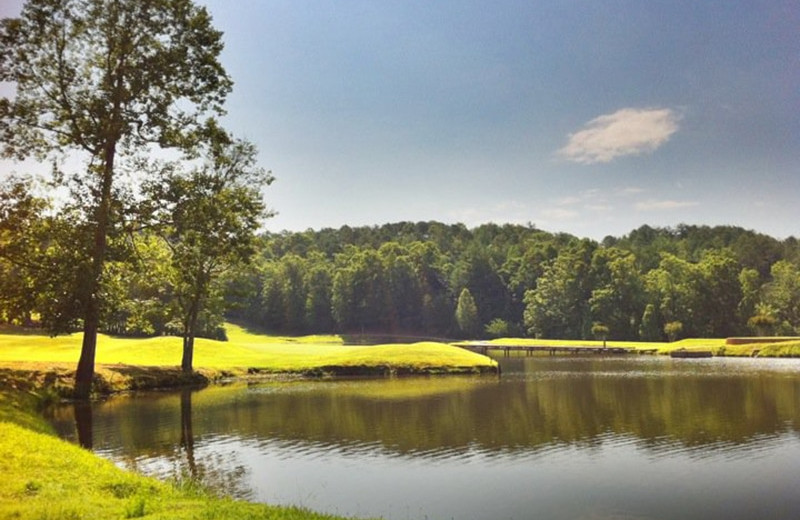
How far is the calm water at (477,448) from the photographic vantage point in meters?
18.8

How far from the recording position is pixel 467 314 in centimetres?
15862

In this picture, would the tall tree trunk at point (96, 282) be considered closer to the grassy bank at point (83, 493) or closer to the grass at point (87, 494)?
the grassy bank at point (83, 493)

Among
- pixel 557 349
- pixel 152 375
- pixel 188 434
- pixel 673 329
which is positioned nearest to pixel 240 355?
pixel 152 375

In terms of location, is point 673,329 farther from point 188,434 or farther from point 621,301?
point 188,434

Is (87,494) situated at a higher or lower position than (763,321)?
lower

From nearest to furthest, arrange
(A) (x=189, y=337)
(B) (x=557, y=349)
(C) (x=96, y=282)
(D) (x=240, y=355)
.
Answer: (C) (x=96, y=282) → (A) (x=189, y=337) → (D) (x=240, y=355) → (B) (x=557, y=349)

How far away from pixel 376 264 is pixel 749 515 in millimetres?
152744

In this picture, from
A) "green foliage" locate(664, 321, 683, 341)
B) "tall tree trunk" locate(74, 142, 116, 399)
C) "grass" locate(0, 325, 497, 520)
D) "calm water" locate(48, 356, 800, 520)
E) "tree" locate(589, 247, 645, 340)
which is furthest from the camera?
"tree" locate(589, 247, 645, 340)

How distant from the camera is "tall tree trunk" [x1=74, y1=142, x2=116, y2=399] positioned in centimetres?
3497

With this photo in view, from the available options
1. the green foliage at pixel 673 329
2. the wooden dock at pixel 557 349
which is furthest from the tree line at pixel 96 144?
the green foliage at pixel 673 329

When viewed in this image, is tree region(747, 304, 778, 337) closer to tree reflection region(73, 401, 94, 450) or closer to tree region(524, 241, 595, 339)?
tree region(524, 241, 595, 339)

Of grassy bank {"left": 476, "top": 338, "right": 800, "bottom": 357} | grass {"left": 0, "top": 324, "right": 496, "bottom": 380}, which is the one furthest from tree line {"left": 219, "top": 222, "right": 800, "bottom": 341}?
grass {"left": 0, "top": 324, "right": 496, "bottom": 380}

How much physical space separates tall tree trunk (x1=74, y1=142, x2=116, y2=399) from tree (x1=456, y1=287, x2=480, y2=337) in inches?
4984

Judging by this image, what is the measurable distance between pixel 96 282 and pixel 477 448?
75.3 ft
